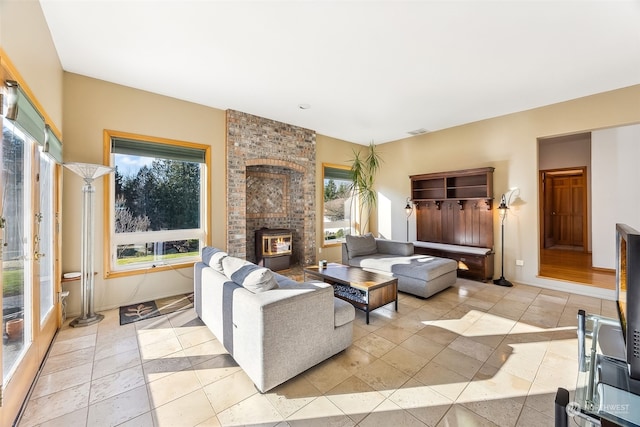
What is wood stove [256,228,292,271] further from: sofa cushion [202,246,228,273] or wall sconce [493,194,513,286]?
wall sconce [493,194,513,286]

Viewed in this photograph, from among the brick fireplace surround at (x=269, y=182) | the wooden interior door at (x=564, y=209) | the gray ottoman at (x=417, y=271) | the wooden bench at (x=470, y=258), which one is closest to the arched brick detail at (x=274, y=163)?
the brick fireplace surround at (x=269, y=182)

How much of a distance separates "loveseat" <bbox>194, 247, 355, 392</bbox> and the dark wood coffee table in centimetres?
69

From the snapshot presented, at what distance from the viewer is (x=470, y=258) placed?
4793mm

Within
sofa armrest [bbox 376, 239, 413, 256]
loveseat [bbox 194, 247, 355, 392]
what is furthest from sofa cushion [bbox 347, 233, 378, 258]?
loveseat [bbox 194, 247, 355, 392]

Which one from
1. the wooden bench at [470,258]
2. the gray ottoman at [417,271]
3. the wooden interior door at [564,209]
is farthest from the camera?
the wooden interior door at [564,209]

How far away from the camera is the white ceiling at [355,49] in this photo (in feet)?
7.50

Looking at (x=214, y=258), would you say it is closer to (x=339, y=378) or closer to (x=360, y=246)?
(x=339, y=378)

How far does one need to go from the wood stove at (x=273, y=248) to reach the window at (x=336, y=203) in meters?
1.07

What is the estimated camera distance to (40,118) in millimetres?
2129

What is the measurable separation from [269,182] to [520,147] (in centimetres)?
483

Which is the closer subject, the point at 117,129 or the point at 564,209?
the point at 117,129

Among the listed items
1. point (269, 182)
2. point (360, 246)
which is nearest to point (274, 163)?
point (269, 182)

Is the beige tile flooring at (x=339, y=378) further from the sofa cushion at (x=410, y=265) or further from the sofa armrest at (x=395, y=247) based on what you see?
the sofa armrest at (x=395, y=247)

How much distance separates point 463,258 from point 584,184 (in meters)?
4.55
